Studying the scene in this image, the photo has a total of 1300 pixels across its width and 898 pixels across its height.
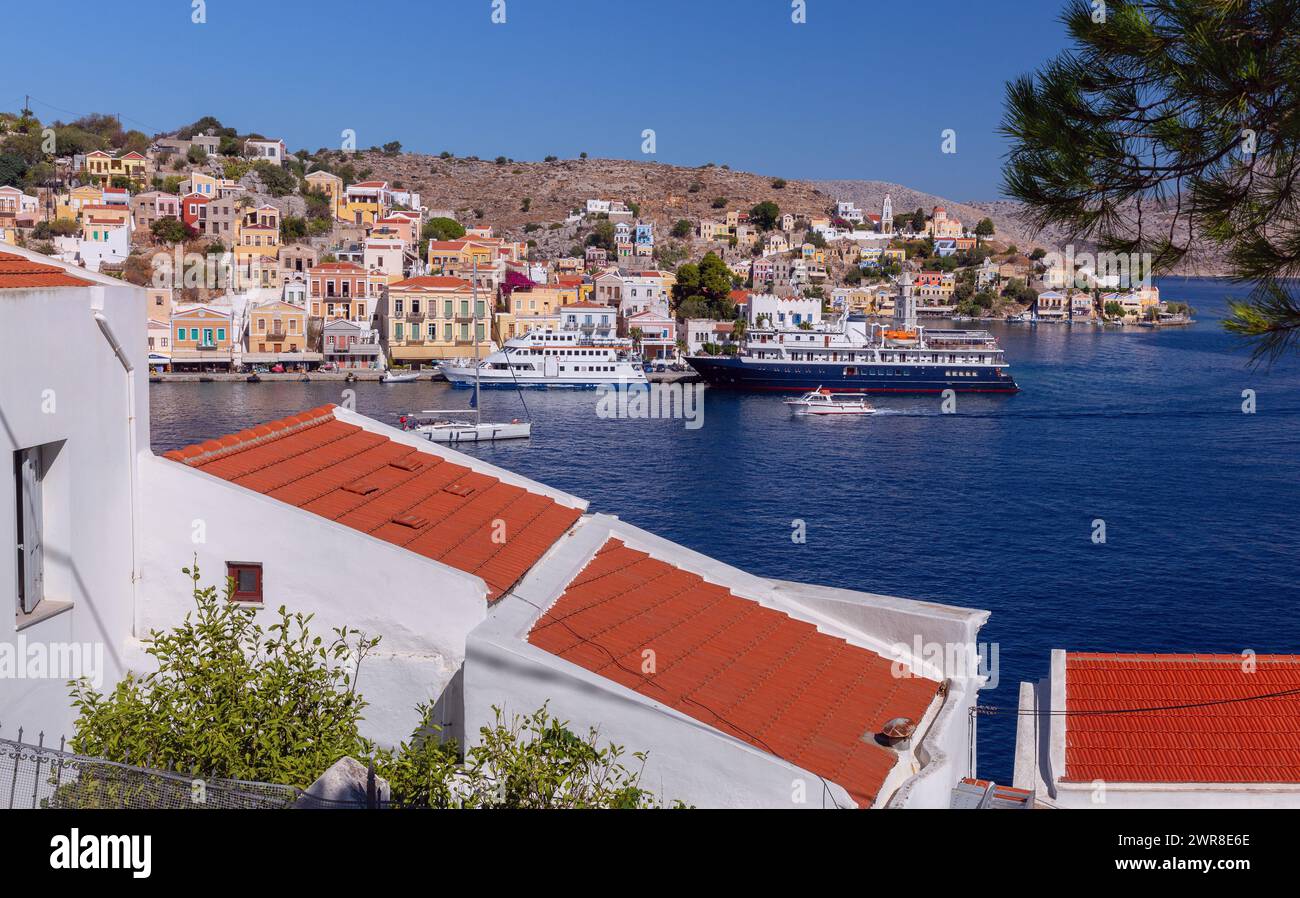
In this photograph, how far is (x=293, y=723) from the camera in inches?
138

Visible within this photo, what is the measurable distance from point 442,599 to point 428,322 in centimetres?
5224

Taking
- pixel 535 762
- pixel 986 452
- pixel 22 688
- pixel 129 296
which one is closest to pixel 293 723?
pixel 535 762

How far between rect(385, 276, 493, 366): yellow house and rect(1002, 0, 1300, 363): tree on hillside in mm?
51577

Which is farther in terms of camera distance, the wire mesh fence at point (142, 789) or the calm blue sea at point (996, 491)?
the calm blue sea at point (996, 491)

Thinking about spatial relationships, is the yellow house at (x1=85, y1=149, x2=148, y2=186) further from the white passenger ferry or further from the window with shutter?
the window with shutter

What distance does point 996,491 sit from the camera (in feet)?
98.3

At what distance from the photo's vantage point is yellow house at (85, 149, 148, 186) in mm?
79250

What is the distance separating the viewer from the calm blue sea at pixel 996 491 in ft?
63.0

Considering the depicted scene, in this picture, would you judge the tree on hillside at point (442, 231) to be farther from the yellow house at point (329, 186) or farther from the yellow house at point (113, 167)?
the yellow house at point (113, 167)

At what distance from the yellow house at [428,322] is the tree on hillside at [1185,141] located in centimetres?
5158

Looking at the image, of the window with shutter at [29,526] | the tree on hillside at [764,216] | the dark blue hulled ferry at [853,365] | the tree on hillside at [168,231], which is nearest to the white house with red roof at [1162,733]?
the window with shutter at [29,526]

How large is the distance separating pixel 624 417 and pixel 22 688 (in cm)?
3980

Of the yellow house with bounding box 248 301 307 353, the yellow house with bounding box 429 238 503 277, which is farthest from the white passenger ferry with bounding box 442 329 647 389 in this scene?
the yellow house with bounding box 429 238 503 277

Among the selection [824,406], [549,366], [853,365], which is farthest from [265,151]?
[824,406]
